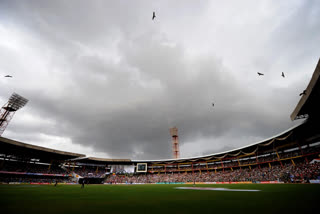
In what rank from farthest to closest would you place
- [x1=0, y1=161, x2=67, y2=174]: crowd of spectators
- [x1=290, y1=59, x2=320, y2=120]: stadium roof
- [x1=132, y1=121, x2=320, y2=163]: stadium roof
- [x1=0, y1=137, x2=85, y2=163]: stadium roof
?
[x1=0, y1=161, x2=67, y2=174]: crowd of spectators, [x1=0, y1=137, x2=85, y2=163]: stadium roof, [x1=132, y1=121, x2=320, y2=163]: stadium roof, [x1=290, y1=59, x2=320, y2=120]: stadium roof

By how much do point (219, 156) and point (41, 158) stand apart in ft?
A: 231

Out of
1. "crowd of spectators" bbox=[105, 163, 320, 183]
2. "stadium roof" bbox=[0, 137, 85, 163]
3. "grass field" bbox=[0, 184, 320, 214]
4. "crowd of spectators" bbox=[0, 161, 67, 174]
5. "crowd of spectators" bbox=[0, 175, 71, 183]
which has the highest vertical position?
"stadium roof" bbox=[0, 137, 85, 163]

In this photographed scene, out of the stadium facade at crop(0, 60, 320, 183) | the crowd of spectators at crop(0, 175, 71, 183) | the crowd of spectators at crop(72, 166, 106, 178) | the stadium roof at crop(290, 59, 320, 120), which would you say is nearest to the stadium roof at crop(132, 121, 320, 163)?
the stadium facade at crop(0, 60, 320, 183)

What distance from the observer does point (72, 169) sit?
234ft

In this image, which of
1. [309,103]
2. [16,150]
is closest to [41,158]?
[16,150]

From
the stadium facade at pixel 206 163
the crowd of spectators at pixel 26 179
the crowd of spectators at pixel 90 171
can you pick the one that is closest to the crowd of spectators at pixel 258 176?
the stadium facade at pixel 206 163

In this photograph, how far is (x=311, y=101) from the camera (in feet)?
70.0

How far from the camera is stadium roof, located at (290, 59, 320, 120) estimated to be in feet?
55.9

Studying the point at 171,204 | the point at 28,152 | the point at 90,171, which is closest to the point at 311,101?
the point at 171,204

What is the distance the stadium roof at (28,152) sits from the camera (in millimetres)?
44947

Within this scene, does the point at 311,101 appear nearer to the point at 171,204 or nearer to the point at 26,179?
the point at 171,204

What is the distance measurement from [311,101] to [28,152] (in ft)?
249

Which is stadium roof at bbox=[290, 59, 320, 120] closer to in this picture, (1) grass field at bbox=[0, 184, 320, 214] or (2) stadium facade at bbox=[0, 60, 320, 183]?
(2) stadium facade at bbox=[0, 60, 320, 183]

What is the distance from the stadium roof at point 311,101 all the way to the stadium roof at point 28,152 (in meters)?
63.7
